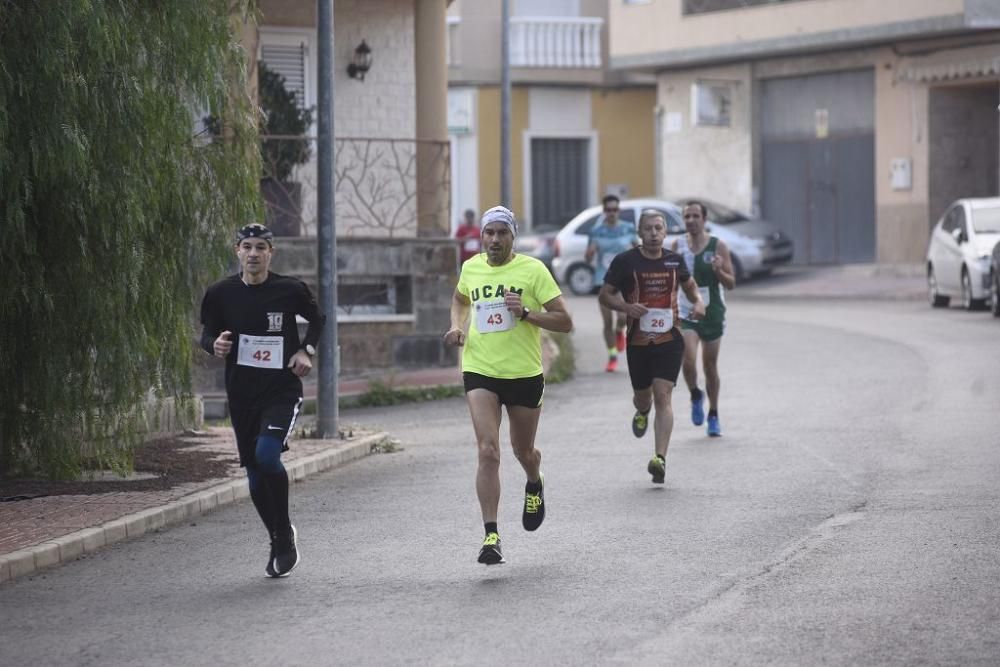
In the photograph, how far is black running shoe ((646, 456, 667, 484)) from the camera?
11.4m

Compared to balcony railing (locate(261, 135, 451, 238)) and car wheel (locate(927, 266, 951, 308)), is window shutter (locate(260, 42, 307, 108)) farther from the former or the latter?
car wheel (locate(927, 266, 951, 308))

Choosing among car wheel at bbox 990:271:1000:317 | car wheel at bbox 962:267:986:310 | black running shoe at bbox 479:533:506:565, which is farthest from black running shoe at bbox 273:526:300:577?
car wheel at bbox 962:267:986:310

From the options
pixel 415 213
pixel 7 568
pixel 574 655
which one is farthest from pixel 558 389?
pixel 574 655

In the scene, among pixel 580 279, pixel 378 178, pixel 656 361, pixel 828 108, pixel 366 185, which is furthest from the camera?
pixel 828 108

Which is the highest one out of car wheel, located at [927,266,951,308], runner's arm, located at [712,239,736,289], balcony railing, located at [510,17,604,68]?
balcony railing, located at [510,17,604,68]

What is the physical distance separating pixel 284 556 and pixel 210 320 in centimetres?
126

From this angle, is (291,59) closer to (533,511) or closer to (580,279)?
(580,279)

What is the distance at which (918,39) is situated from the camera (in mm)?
33844

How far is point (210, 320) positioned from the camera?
897cm

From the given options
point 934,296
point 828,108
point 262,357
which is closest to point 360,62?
point 934,296

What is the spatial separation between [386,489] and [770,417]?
4.53 metres

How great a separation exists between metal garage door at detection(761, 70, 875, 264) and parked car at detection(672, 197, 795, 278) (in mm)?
1511

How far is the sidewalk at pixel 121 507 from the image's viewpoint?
9.38m

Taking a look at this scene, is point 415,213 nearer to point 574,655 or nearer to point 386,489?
point 386,489
